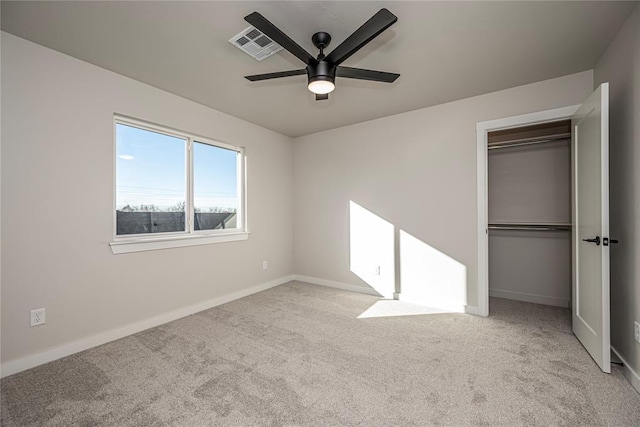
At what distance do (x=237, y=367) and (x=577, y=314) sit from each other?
3028 millimetres

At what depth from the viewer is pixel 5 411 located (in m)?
1.70

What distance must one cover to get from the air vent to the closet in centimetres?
327

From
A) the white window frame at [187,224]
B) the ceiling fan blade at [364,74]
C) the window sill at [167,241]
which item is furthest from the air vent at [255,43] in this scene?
the window sill at [167,241]

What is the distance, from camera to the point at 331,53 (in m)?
1.88

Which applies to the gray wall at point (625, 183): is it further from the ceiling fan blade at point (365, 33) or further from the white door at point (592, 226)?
the ceiling fan blade at point (365, 33)

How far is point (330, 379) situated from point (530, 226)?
3.33 metres

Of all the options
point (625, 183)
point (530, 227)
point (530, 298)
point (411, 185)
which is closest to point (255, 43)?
point (411, 185)

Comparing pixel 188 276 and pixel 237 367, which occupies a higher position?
pixel 188 276

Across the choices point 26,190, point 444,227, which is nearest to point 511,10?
point 444,227

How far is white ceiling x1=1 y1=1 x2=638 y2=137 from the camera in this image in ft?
6.22

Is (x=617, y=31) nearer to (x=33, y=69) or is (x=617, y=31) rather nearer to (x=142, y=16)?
(x=142, y=16)

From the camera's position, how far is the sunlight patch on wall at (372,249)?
3.93 meters

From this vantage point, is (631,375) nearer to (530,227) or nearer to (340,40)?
(530,227)

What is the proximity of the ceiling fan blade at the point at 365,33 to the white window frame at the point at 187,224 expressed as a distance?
2.23 meters
